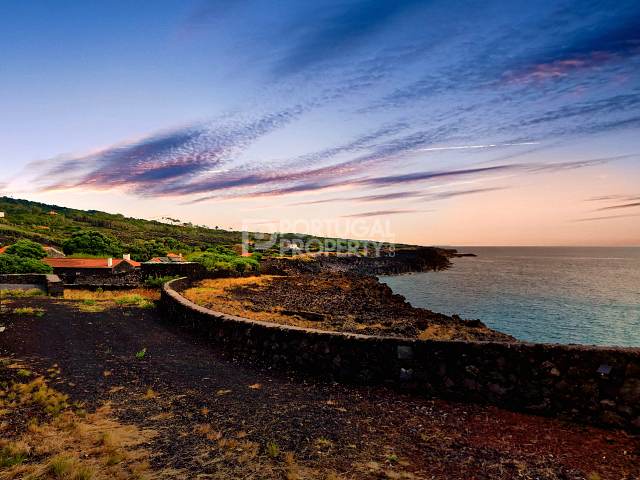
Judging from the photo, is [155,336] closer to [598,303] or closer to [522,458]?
[522,458]

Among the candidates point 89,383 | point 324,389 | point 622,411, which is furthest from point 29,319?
point 622,411

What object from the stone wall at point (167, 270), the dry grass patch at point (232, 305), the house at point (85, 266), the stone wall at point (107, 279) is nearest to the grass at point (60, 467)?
the dry grass patch at point (232, 305)

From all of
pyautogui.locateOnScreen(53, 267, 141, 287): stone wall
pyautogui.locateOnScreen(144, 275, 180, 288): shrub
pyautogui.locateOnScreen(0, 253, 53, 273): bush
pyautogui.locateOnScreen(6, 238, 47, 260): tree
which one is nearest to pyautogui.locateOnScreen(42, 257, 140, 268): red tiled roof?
pyautogui.locateOnScreen(6, 238, 47, 260): tree

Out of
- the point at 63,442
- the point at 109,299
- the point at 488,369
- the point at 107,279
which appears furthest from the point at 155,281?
the point at 488,369

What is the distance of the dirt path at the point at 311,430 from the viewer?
14.6ft

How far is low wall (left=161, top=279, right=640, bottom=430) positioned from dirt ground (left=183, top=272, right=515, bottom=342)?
805cm

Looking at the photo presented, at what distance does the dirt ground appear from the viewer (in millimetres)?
19453

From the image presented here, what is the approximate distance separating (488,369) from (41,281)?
28291 mm

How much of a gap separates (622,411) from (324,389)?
446cm

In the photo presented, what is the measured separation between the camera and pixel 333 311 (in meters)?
26.2

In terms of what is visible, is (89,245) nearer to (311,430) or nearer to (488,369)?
(311,430)

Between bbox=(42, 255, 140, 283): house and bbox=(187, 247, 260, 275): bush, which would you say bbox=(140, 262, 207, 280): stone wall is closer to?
bbox=(187, 247, 260, 275): bush

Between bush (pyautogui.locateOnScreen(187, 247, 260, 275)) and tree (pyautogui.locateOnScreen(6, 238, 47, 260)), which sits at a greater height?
tree (pyautogui.locateOnScreen(6, 238, 47, 260))

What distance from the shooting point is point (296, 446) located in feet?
16.2
